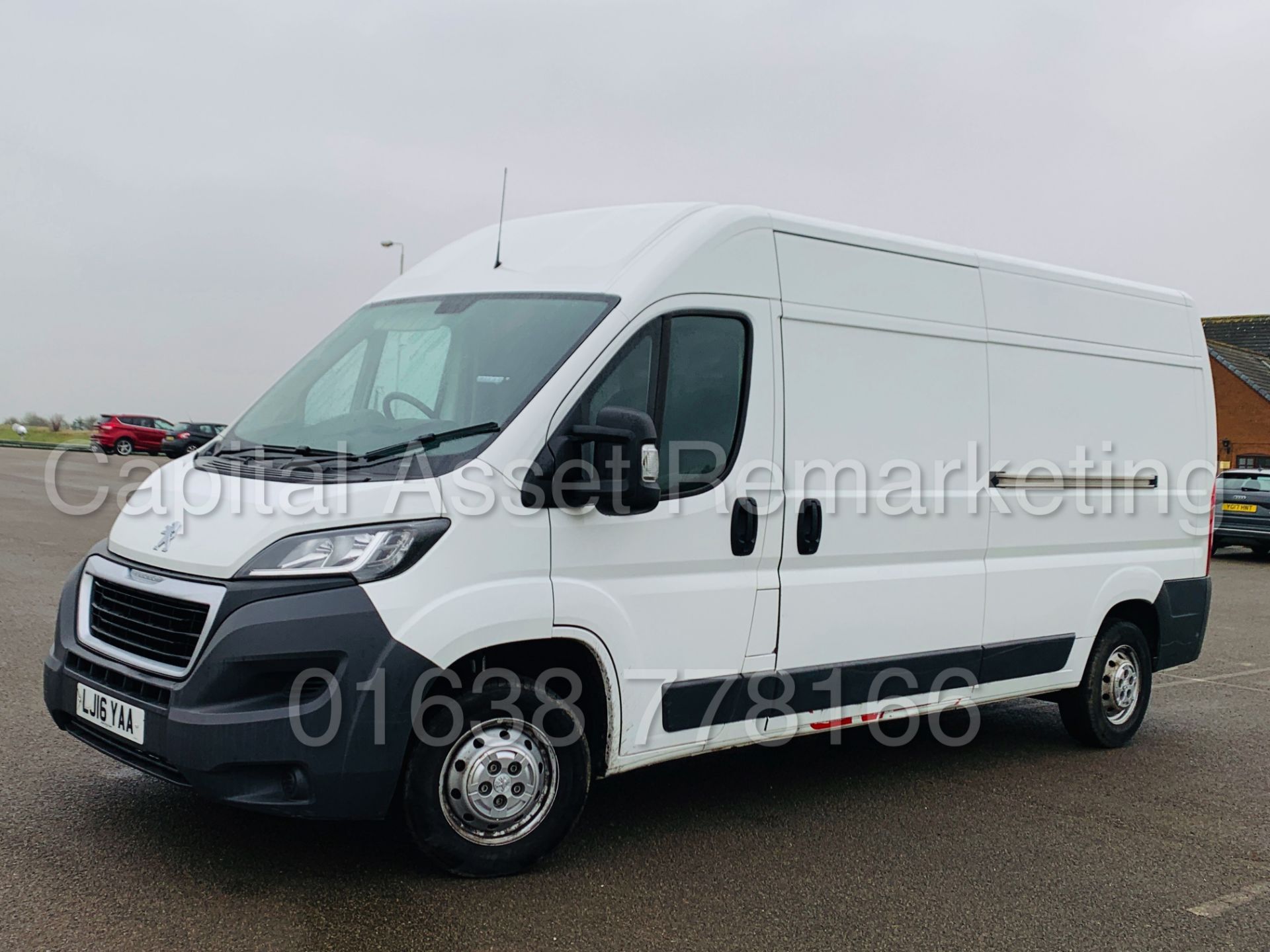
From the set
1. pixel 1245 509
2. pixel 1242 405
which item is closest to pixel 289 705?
pixel 1245 509

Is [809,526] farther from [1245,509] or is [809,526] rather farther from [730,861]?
[1245,509]

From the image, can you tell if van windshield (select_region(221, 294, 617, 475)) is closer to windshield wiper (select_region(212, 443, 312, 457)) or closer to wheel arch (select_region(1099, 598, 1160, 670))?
windshield wiper (select_region(212, 443, 312, 457))

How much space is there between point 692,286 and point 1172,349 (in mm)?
3727

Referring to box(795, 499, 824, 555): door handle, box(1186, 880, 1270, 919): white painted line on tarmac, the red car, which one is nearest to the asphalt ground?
box(1186, 880, 1270, 919): white painted line on tarmac

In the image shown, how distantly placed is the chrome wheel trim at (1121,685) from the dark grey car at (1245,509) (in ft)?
50.4

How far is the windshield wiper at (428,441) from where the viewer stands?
14.8ft

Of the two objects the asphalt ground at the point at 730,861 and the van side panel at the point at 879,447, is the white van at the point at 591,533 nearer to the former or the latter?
the van side panel at the point at 879,447

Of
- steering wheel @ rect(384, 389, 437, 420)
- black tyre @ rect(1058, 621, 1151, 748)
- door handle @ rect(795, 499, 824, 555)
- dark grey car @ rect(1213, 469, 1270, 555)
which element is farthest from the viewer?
dark grey car @ rect(1213, 469, 1270, 555)

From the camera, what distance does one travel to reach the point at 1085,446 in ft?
22.3

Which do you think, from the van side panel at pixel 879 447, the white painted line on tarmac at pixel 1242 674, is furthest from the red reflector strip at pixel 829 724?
the white painted line on tarmac at pixel 1242 674

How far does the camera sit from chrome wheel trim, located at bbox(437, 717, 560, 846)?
14.6ft

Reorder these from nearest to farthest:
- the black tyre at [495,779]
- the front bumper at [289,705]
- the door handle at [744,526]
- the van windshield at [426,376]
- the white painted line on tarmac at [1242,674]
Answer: the front bumper at [289,705] < the black tyre at [495,779] < the van windshield at [426,376] < the door handle at [744,526] < the white painted line on tarmac at [1242,674]

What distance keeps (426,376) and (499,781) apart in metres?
1.58

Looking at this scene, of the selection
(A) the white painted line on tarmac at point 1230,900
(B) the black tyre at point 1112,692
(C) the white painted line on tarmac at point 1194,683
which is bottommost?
(C) the white painted line on tarmac at point 1194,683
